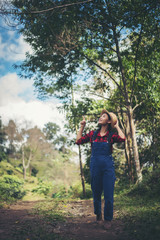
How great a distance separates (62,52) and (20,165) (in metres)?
33.2

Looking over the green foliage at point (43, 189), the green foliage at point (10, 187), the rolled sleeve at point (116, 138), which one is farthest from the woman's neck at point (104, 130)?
the green foliage at point (43, 189)

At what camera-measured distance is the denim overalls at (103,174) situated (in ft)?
10.4

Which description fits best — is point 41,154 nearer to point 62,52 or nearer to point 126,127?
point 126,127

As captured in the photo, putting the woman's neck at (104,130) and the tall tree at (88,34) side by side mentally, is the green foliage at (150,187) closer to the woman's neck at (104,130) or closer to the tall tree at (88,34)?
the tall tree at (88,34)

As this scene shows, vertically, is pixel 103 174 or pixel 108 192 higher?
pixel 103 174

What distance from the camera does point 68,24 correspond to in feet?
22.5

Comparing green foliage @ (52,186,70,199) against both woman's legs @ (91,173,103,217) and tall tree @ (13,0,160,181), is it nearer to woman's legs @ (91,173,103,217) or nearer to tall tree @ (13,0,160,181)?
tall tree @ (13,0,160,181)

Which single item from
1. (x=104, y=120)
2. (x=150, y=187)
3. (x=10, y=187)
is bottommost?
(x=10, y=187)

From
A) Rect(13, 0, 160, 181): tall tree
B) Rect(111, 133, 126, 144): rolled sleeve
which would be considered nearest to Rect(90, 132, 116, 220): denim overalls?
Rect(111, 133, 126, 144): rolled sleeve

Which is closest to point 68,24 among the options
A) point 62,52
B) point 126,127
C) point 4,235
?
point 62,52

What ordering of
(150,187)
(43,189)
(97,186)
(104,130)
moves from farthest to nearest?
(43,189)
(150,187)
(104,130)
(97,186)

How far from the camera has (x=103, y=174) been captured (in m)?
3.29

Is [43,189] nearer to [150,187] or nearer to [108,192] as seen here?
[150,187]

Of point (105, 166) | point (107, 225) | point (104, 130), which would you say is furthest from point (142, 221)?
point (104, 130)
